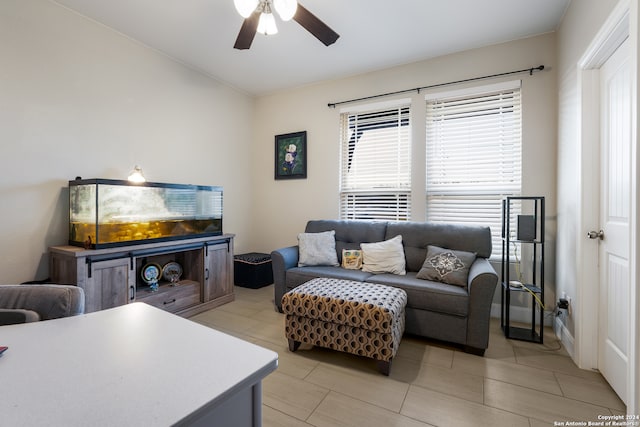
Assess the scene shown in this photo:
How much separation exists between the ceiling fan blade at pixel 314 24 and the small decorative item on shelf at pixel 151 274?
2.58 m

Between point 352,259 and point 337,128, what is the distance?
1764 millimetres

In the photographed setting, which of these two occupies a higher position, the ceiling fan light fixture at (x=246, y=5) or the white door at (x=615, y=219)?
the ceiling fan light fixture at (x=246, y=5)

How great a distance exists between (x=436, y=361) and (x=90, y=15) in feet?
13.4

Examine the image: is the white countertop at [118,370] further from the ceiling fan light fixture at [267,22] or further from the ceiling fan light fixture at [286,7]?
the ceiling fan light fixture at [267,22]

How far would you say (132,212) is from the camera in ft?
8.20

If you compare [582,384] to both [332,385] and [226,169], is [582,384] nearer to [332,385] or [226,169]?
[332,385]

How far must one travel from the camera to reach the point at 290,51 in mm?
3084

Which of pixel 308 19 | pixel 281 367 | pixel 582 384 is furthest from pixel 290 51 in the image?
pixel 582 384

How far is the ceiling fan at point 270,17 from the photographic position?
179 cm

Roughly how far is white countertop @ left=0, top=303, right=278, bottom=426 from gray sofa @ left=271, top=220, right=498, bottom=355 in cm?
192

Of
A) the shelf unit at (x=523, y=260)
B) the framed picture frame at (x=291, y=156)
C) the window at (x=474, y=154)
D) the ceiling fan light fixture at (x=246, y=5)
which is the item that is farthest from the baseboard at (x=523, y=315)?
the ceiling fan light fixture at (x=246, y=5)

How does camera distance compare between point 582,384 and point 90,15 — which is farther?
point 90,15

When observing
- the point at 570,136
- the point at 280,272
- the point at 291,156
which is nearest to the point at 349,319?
the point at 280,272

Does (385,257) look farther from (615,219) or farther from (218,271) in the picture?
(218,271)
